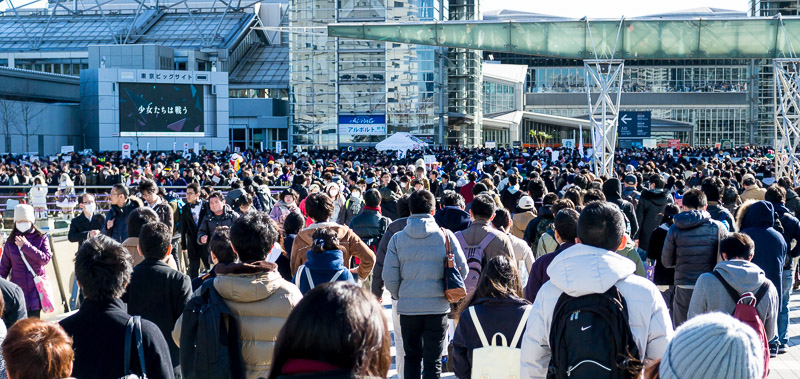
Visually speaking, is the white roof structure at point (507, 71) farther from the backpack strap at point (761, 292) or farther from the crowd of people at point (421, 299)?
the backpack strap at point (761, 292)

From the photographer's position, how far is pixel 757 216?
8289mm

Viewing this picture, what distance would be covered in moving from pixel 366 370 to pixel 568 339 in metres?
1.59

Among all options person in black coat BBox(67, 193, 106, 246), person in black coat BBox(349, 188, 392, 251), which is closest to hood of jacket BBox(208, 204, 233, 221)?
person in black coat BBox(67, 193, 106, 246)

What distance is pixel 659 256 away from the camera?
8727 millimetres

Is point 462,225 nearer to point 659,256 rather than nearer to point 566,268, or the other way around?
point 659,256

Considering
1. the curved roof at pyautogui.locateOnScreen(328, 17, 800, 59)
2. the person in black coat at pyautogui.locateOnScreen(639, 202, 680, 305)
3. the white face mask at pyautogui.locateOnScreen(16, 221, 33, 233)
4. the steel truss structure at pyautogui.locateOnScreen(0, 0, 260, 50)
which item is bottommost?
the person in black coat at pyautogui.locateOnScreen(639, 202, 680, 305)

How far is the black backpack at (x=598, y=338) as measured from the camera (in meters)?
3.94

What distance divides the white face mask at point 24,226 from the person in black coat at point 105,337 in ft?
13.3

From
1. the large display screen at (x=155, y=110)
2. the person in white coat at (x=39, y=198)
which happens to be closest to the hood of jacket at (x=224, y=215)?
the person in white coat at (x=39, y=198)

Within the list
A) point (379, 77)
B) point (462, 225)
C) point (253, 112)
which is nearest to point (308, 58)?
point (379, 77)

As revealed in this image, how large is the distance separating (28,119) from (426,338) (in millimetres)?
61184

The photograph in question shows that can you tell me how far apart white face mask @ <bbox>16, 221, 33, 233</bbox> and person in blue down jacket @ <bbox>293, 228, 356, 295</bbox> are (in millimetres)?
3379

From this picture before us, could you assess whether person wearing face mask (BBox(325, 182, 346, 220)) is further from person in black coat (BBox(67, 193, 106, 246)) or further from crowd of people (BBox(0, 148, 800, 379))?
person in black coat (BBox(67, 193, 106, 246))

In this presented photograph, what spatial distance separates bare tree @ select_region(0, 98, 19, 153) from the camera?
59594 millimetres
